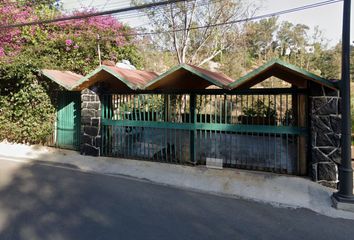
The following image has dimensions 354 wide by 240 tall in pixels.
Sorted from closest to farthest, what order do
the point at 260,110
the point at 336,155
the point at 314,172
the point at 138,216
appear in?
the point at 138,216
the point at 336,155
the point at 314,172
the point at 260,110

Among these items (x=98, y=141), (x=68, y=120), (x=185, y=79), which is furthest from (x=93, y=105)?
(x=185, y=79)

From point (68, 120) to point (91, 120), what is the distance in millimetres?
1649

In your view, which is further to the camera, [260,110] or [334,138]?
[260,110]

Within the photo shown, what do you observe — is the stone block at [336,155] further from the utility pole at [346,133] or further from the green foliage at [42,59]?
the green foliage at [42,59]

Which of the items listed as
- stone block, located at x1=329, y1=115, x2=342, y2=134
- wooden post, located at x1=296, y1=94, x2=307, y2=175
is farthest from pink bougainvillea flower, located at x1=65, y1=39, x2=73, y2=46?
stone block, located at x1=329, y1=115, x2=342, y2=134

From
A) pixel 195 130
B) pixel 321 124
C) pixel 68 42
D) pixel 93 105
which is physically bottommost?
pixel 195 130

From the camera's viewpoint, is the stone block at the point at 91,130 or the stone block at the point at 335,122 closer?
the stone block at the point at 335,122

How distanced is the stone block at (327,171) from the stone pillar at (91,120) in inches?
240

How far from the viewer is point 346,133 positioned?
505 cm

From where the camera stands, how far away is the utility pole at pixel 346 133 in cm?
495

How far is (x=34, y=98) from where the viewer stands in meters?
9.99

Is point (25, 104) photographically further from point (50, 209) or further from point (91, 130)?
point (50, 209)

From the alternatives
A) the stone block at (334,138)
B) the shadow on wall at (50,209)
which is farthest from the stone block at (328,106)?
the shadow on wall at (50,209)

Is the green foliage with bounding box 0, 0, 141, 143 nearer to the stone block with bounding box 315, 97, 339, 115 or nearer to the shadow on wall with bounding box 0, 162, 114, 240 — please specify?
the shadow on wall with bounding box 0, 162, 114, 240
